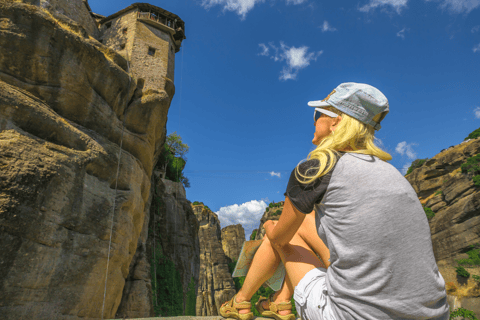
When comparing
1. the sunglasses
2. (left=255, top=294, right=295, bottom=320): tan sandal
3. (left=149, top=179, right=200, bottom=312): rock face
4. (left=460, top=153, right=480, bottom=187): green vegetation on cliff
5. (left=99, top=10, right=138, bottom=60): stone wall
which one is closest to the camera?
the sunglasses

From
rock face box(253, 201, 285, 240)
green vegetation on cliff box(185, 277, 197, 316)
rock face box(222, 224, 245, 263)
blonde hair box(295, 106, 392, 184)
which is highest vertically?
rock face box(253, 201, 285, 240)

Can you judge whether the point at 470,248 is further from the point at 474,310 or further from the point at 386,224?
the point at 386,224

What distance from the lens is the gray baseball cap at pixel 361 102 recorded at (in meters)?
1.83

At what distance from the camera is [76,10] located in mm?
14469

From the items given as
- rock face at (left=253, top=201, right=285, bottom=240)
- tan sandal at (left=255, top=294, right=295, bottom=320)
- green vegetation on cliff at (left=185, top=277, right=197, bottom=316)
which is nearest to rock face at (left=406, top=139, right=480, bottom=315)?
green vegetation on cliff at (left=185, top=277, right=197, bottom=316)

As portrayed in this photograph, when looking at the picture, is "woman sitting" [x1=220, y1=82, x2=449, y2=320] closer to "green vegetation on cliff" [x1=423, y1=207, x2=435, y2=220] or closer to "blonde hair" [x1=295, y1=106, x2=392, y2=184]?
"blonde hair" [x1=295, y1=106, x2=392, y2=184]

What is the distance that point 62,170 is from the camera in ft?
24.5

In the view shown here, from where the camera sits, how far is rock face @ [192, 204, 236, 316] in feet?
118

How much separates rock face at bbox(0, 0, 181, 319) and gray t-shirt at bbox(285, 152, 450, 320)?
712cm

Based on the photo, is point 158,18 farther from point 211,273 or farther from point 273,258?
point 211,273

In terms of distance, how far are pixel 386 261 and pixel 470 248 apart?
27038 mm

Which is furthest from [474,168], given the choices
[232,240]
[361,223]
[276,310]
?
[232,240]

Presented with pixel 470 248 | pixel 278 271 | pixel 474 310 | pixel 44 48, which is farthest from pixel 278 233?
pixel 470 248

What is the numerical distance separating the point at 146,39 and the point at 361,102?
53.4 feet
